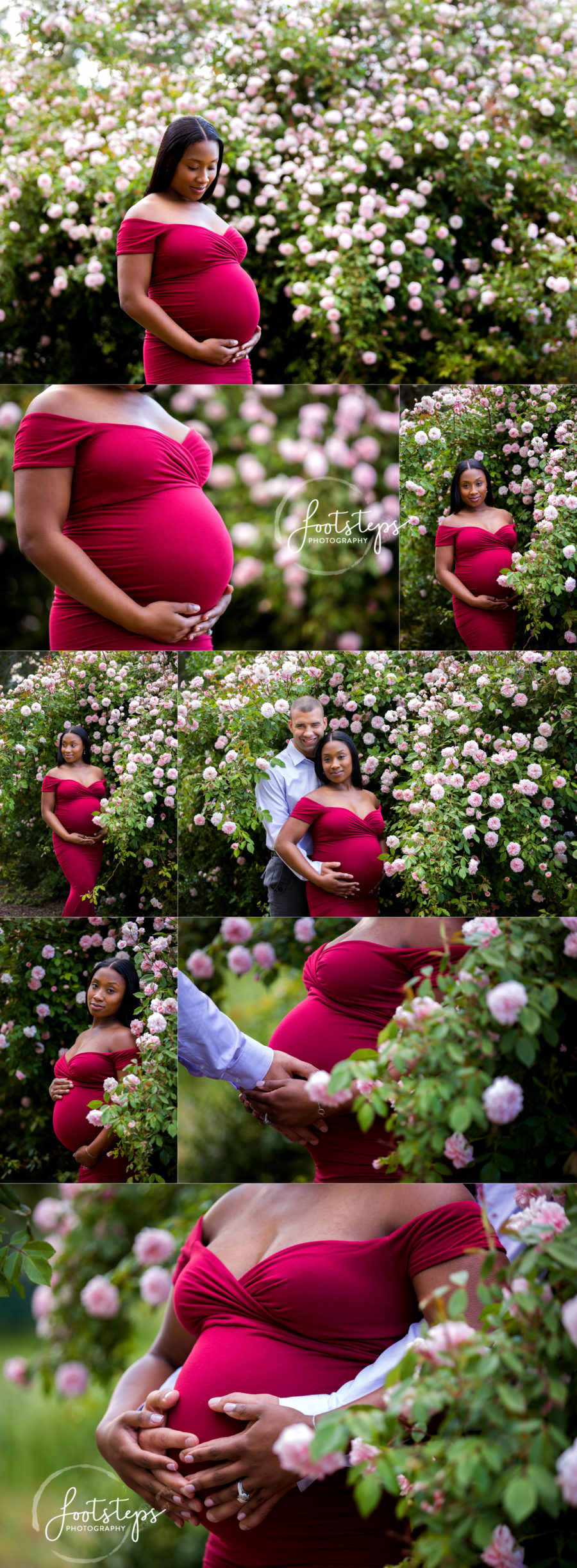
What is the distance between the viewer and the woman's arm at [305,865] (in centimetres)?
229

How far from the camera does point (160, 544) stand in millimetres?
2262

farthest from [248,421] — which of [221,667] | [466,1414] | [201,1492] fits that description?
[201,1492]

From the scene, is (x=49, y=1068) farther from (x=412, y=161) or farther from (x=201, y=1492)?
(x=412, y=161)

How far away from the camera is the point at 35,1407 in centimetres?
242

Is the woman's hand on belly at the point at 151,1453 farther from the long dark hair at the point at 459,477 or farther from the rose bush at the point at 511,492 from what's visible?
the long dark hair at the point at 459,477

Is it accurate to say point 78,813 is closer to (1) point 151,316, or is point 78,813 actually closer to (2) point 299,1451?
(1) point 151,316

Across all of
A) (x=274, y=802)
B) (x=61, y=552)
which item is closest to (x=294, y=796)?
(x=274, y=802)

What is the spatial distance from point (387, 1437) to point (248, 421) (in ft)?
6.23

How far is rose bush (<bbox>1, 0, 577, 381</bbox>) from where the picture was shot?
139 inches

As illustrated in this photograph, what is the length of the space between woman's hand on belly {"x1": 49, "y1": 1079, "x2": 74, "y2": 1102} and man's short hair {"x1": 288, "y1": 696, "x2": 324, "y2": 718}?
35.5 inches

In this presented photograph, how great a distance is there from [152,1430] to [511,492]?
80.4 inches

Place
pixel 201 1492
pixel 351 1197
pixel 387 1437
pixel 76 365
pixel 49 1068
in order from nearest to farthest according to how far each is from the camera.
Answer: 1. pixel 387 1437
2. pixel 201 1492
3. pixel 351 1197
4. pixel 49 1068
5. pixel 76 365

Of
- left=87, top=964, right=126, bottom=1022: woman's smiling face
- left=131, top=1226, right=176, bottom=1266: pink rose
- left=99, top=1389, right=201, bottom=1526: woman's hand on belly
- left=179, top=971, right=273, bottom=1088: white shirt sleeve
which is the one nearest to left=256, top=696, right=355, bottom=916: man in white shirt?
left=179, top=971, right=273, bottom=1088: white shirt sleeve

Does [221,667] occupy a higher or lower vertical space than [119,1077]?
higher
